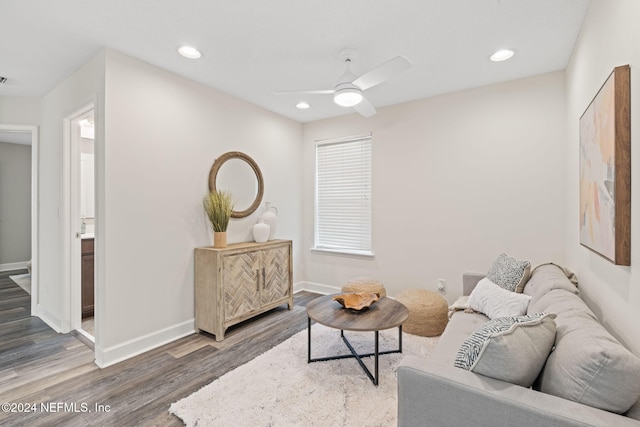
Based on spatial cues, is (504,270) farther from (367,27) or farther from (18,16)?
(18,16)

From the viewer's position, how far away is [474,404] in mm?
1140

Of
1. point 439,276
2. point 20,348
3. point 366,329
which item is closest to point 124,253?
point 20,348

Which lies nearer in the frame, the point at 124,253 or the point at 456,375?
the point at 456,375

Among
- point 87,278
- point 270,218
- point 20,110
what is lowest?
point 87,278

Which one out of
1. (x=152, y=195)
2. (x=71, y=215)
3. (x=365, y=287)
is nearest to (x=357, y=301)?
(x=365, y=287)

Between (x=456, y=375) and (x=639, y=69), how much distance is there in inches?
57.4

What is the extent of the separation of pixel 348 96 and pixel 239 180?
183 centimetres

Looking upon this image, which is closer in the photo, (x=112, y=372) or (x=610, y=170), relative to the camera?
(x=610, y=170)

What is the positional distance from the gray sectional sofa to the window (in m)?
2.90

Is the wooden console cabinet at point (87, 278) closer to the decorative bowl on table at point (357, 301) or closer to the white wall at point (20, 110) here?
the white wall at point (20, 110)

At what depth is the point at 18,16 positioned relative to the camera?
2078mm

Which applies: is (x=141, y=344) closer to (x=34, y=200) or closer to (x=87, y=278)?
(x=87, y=278)

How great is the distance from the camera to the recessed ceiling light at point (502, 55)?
8.41 ft

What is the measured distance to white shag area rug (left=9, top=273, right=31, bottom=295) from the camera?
4.78 m
